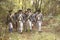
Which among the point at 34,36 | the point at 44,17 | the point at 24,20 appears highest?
the point at 44,17

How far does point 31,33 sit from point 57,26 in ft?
2.72

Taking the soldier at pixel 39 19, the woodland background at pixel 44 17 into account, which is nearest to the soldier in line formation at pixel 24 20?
the soldier at pixel 39 19

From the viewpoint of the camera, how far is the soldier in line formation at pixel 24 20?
921 centimetres

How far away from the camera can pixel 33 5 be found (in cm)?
934

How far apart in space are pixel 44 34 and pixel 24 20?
787 mm

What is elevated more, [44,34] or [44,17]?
[44,17]

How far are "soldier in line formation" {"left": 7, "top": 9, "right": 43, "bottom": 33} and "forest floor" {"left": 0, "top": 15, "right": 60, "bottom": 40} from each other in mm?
164

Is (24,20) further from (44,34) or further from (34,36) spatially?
(44,34)

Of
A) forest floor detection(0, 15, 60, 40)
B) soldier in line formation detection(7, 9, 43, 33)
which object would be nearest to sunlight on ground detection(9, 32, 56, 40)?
forest floor detection(0, 15, 60, 40)

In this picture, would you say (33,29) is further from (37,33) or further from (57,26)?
(57,26)

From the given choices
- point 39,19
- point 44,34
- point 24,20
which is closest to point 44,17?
point 39,19

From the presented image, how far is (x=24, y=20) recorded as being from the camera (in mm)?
9422

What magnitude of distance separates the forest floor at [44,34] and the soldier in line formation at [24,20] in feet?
0.54

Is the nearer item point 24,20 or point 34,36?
point 34,36
